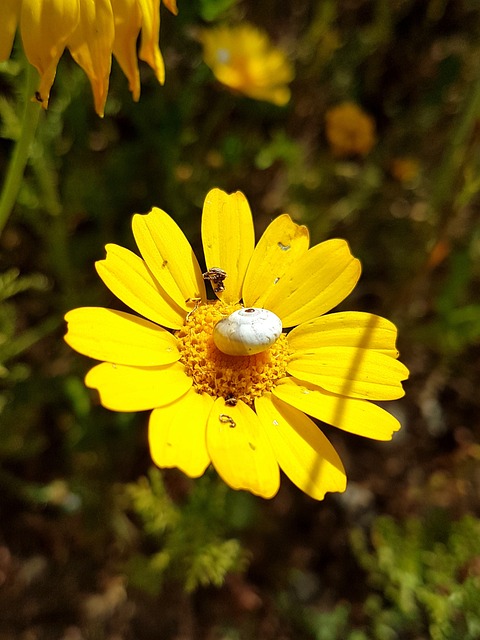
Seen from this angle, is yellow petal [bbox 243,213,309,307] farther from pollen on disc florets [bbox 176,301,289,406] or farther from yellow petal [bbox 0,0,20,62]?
yellow petal [bbox 0,0,20,62]

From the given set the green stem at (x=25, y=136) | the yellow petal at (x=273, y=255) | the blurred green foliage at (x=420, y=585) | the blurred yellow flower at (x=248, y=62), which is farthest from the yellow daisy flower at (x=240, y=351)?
the blurred yellow flower at (x=248, y=62)

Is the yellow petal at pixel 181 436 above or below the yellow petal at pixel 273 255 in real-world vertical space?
below

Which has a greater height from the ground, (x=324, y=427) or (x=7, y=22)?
(x=7, y=22)

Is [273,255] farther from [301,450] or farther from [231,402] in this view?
[301,450]

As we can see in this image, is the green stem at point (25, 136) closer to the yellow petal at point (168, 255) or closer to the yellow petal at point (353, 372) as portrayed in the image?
the yellow petal at point (168, 255)

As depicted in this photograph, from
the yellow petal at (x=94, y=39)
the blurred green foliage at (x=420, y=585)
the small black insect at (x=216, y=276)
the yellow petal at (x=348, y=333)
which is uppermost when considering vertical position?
the yellow petal at (x=94, y=39)

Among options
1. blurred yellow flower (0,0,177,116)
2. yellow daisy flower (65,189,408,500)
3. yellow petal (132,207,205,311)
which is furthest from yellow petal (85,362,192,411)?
blurred yellow flower (0,0,177,116)

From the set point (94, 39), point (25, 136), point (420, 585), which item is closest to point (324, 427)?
point (420, 585)

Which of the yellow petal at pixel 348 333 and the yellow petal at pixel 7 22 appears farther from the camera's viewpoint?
the yellow petal at pixel 348 333
